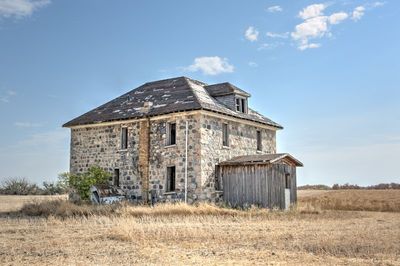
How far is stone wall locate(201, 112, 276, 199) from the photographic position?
26156 millimetres

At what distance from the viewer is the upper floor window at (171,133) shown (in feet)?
90.0

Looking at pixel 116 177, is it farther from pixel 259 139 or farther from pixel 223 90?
pixel 259 139

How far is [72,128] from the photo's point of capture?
3209 centimetres

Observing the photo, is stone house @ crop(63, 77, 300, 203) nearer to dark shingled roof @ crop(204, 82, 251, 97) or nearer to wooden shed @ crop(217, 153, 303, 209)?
dark shingled roof @ crop(204, 82, 251, 97)

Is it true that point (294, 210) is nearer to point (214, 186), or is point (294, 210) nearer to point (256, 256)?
point (214, 186)

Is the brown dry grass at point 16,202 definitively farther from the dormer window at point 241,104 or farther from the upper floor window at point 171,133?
the dormer window at point 241,104

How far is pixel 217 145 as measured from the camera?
89.6 feet

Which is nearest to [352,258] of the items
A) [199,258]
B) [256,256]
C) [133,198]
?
[256,256]

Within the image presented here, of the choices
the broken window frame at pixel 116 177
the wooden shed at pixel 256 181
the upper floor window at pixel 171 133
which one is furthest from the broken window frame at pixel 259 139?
the broken window frame at pixel 116 177

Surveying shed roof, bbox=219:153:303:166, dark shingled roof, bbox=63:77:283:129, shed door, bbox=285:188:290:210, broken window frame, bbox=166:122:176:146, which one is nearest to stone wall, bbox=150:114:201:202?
broken window frame, bbox=166:122:176:146

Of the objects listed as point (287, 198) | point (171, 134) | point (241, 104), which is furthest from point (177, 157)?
point (287, 198)

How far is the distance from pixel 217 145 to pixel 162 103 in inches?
177

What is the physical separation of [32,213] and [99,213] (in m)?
4.83

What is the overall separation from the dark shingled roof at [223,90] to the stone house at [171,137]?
0.22 feet
